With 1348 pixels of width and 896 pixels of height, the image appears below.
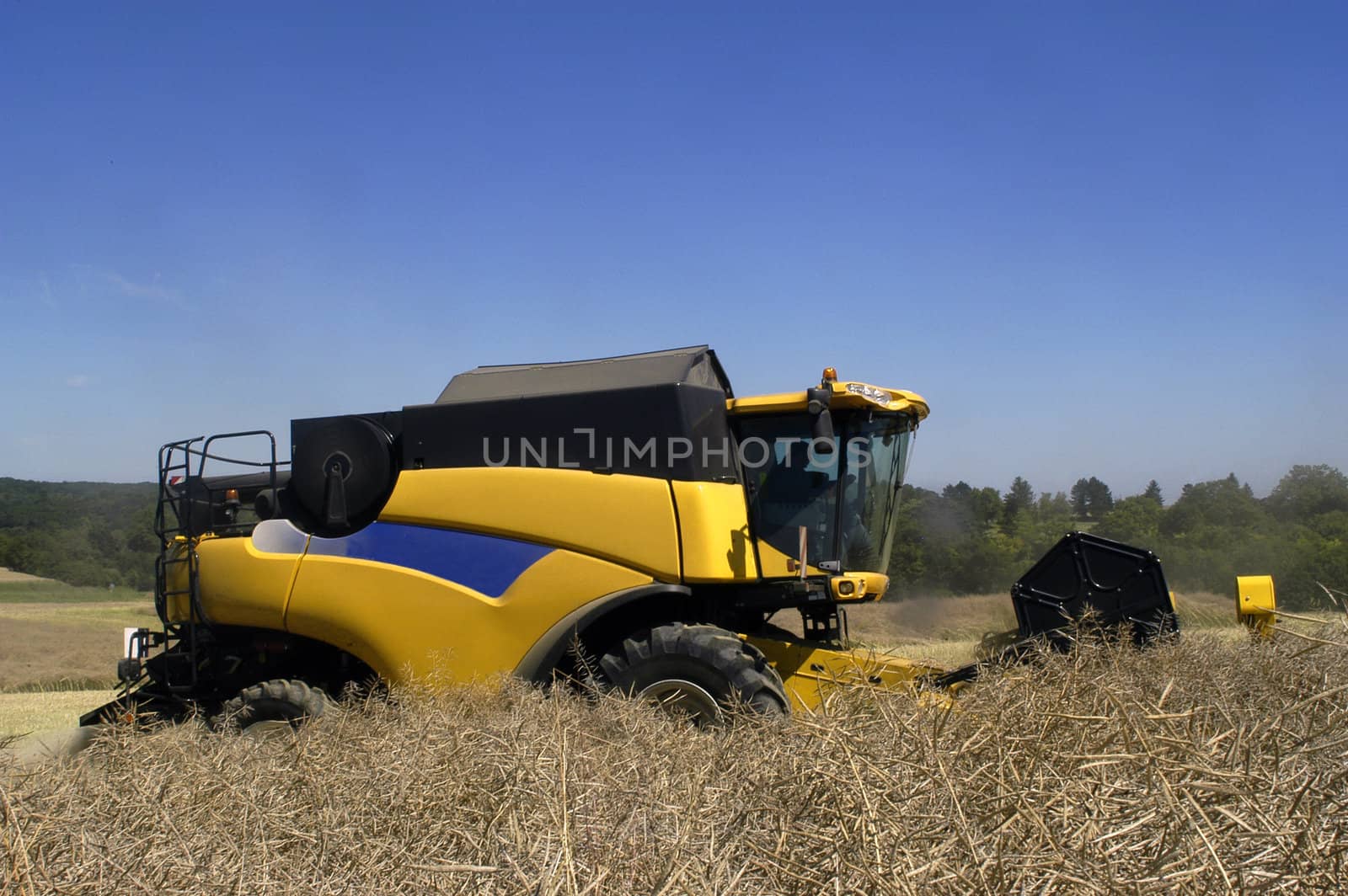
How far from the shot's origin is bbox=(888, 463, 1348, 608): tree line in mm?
20984

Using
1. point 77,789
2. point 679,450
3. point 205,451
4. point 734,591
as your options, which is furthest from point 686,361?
point 77,789

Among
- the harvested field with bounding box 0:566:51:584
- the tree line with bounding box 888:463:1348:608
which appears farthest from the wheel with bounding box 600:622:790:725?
the harvested field with bounding box 0:566:51:584

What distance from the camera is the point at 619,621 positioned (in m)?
7.03

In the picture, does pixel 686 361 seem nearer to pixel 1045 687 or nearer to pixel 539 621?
pixel 539 621

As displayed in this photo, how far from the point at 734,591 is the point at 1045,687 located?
3.58m

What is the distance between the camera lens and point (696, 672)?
20.4 feet

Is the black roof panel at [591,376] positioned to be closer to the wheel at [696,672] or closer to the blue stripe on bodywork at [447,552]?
the blue stripe on bodywork at [447,552]

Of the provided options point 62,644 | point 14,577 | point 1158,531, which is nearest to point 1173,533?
point 1158,531

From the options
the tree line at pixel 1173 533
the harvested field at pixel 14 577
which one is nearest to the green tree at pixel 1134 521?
the tree line at pixel 1173 533

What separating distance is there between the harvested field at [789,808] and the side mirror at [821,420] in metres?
2.73

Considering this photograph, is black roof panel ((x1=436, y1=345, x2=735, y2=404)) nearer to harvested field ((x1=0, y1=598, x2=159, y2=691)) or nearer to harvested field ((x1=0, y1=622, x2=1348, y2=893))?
harvested field ((x1=0, y1=622, x2=1348, y2=893))

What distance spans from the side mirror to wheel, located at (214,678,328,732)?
3832 millimetres

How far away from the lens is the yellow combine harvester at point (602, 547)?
6613mm

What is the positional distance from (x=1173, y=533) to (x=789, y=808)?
27.5 metres
